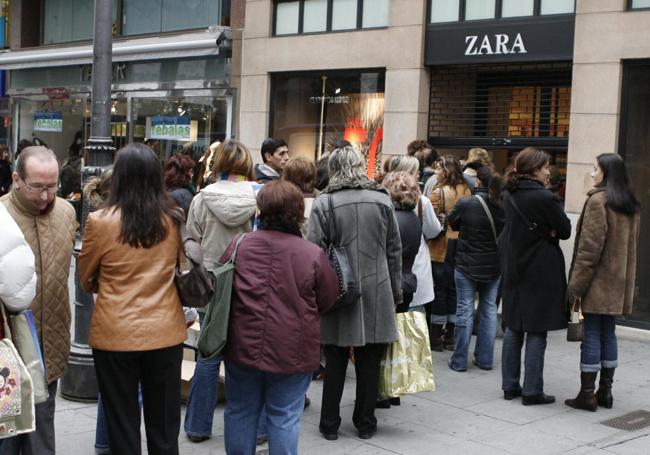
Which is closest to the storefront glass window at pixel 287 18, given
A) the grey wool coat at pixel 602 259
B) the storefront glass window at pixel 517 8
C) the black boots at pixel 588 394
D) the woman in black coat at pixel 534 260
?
the storefront glass window at pixel 517 8

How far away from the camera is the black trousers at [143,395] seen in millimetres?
4949

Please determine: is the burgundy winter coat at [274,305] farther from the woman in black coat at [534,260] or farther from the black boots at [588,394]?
the black boots at [588,394]

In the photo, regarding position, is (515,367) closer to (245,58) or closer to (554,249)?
(554,249)

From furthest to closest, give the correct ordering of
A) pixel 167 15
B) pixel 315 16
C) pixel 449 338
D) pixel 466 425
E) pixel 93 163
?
pixel 167 15 → pixel 315 16 → pixel 449 338 → pixel 93 163 → pixel 466 425

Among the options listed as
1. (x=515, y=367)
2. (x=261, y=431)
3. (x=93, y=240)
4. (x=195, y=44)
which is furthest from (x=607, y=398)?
(x=195, y=44)

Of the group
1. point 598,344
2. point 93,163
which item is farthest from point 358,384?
point 93,163

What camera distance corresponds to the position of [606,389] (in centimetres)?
773

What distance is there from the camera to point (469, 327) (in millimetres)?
8844

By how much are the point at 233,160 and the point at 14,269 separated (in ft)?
8.27

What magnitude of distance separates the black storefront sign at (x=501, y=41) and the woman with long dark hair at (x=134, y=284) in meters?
7.87

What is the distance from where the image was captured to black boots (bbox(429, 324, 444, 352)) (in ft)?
31.9

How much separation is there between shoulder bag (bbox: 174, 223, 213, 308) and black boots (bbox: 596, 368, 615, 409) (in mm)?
4083

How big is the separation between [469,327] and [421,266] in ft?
3.33

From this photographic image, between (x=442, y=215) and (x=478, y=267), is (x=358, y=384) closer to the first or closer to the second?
(x=478, y=267)
